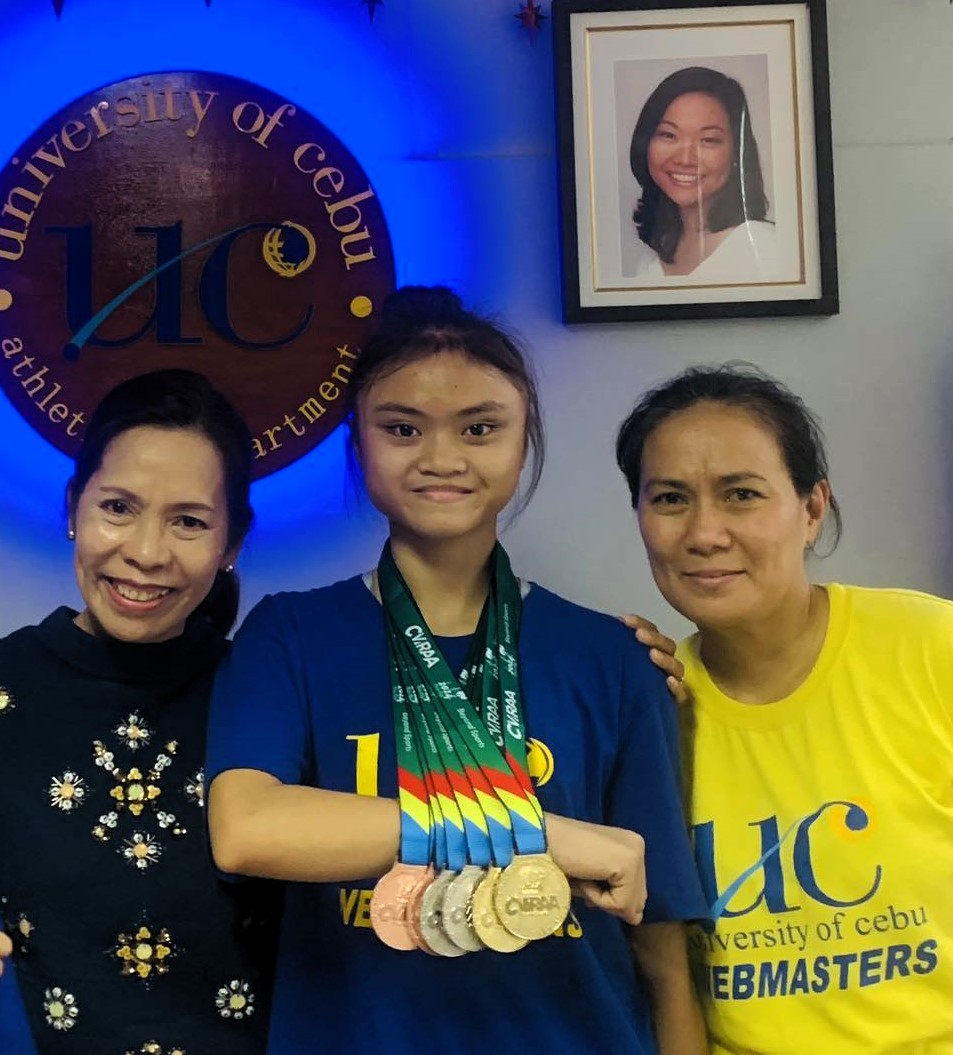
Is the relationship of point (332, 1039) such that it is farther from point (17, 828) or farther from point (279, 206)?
point (279, 206)

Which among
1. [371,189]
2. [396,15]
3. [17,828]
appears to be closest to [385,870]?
[17,828]

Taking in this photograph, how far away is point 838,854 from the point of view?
136cm

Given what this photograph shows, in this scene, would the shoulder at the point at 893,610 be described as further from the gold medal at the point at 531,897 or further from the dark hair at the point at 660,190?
the dark hair at the point at 660,190

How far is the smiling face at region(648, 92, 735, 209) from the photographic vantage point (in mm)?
1875

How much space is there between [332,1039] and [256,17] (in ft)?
5.15

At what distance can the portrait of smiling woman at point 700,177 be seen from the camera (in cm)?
187

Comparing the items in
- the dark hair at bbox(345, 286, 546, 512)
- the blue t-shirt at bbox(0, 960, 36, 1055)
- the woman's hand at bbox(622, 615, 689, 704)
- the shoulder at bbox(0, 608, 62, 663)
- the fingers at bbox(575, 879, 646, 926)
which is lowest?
the blue t-shirt at bbox(0, 960, 36, 1055)

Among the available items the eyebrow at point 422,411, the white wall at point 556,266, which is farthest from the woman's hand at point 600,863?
the white wall at point 556,266

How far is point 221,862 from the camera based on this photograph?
1128 mm

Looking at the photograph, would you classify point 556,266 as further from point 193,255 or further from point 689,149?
point 193,255

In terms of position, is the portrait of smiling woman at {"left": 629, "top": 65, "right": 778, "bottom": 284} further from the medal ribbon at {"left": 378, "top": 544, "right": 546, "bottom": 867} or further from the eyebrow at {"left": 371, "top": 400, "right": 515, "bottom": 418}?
the medal ribbon at {"left": 378, "top": 544, "right": 546, "bottom": 867}

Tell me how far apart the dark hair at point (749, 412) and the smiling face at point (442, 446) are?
0.77 feet

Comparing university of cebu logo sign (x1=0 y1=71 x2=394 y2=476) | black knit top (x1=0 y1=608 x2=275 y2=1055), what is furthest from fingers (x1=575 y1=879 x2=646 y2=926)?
university of cebu logo sign (x1=0 y1=71 x2=394 y2=476)

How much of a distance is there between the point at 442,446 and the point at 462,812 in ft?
1.34
